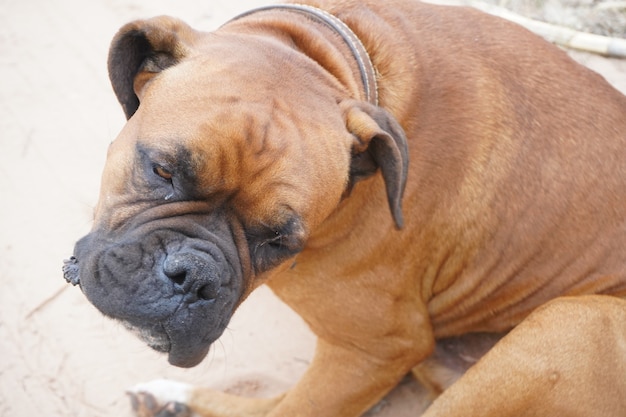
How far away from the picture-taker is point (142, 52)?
3.05 metres

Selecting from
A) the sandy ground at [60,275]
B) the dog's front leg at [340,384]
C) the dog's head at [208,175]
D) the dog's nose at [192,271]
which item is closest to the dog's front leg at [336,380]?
the dog's front leg at [340,384]

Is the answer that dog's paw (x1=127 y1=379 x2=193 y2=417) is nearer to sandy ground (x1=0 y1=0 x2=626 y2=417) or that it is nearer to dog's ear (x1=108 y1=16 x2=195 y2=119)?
sandy ground (x1=0 y1=0 x2=626 y2=417)

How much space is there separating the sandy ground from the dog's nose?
164cm

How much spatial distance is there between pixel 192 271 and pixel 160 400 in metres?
1.62

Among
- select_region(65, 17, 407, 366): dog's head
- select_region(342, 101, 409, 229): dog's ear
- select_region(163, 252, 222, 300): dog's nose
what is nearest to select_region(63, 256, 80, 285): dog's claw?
select_region(65, 17, 407, 366): dog's head

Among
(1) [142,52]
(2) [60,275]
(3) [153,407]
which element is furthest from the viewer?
(2) [60,275]

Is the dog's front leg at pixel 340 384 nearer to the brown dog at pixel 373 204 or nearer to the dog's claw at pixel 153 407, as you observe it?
the brown dog at pixel 373 204

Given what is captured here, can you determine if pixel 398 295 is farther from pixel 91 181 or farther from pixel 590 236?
pixel 91 181

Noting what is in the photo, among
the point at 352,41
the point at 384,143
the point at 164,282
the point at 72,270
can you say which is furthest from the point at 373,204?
the point at 72,270

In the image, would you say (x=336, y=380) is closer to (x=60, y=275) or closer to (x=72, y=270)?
(x=72, y=270)

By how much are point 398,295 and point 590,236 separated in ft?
2.86

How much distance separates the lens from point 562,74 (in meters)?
3.56

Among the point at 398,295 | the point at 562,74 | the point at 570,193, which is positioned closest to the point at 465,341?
the point at 398,295

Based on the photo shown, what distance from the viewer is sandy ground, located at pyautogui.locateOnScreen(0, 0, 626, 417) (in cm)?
416
